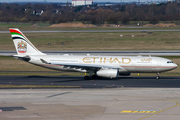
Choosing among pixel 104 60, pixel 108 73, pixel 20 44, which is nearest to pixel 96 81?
pixel 108 73

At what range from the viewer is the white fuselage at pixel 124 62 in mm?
45688

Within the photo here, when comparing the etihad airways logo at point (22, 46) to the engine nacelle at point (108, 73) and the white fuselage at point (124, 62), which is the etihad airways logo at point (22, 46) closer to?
the white fuselage at point (124, 62)

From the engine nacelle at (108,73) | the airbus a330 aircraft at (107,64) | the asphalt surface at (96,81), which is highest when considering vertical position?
the airbus a330 aircraft at (107,64)

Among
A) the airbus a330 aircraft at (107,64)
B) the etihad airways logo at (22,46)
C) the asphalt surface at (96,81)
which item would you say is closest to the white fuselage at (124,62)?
the airbus a330 aircraft at (107,64)

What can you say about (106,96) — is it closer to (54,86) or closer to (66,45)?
(54,86)

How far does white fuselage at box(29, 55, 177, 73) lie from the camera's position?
45.7 meters

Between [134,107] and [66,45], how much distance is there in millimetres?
64010

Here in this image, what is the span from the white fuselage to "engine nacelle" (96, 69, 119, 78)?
195cm

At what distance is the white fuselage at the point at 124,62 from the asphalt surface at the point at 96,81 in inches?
63.6

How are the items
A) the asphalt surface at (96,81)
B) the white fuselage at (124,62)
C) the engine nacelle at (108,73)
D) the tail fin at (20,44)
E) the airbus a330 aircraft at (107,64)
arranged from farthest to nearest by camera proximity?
the tail fin at (20,44) → the white fuselage at (124,62) → the airbus a330 aircraft at (107,64) → the engine nacelle at (108,73) → the asphalt surface at (96,81)

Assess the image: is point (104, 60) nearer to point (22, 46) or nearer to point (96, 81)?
point (96, 81)

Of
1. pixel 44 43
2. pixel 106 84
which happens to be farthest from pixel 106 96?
pixel 44 43

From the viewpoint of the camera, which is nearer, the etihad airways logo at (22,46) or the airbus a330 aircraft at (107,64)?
the airbus a330 aircraft at (107,64)

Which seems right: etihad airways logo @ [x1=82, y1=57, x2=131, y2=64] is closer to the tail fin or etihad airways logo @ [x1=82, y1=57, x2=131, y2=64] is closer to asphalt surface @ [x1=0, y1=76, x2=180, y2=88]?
asphalt surface @ [x1=0, y1=76, x2=180, y2=88]
